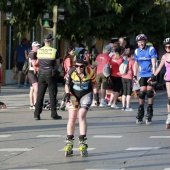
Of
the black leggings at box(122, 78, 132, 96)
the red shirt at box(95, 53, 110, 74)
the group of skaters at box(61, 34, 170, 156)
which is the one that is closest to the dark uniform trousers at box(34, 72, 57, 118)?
the group of skaters at box(61, 34, 170, 156)

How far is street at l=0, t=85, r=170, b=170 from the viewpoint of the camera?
37.3 feet

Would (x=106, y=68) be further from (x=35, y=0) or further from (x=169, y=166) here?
(x=169, y=166)

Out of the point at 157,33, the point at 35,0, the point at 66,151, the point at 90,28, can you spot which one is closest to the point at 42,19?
the point at 35,0

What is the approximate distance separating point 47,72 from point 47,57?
354 mm

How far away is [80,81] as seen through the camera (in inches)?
499

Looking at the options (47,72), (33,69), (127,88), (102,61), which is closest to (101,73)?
(102,61)

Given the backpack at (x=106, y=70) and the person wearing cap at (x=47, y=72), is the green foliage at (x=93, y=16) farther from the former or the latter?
the person wearing cap at (x=47, y=72)

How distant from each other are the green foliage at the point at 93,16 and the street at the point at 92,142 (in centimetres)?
520

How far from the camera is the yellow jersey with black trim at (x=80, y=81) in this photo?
12.6m

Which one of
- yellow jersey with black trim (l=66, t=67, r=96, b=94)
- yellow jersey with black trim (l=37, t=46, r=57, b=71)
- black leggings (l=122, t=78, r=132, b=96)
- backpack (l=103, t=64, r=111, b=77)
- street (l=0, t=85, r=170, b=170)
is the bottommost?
street (l=0, t=85, r=170, b=170)

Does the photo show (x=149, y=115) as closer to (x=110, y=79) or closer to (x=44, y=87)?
(x=44, y=87)

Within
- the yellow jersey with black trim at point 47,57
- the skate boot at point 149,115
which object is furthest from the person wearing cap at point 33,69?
the skate boot at point 149,115

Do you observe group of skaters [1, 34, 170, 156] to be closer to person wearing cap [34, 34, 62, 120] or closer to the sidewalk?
person wearing cap [34, 34, 62, 120]

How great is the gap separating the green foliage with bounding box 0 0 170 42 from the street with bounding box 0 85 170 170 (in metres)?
5.20
